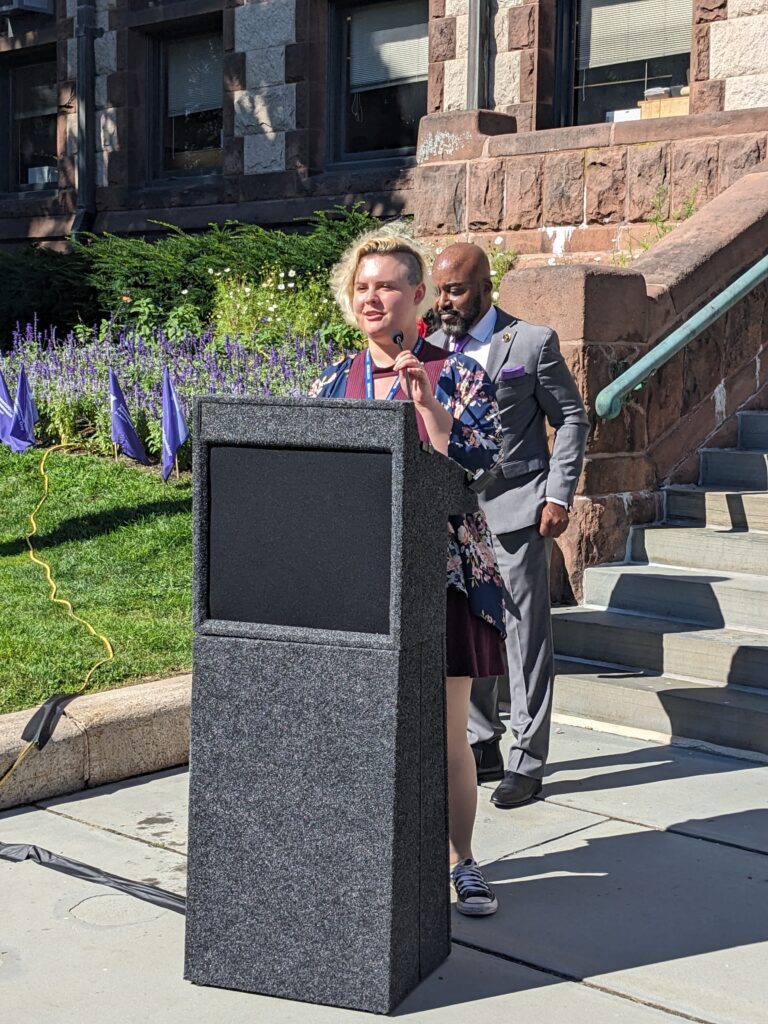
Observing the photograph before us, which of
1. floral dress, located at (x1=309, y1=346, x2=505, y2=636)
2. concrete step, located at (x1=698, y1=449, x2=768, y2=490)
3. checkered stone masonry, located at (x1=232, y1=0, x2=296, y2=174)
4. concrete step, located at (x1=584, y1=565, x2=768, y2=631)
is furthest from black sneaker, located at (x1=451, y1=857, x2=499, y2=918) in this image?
checkered stone masonry, located at (x1=232, y1=0, x2=296, y2=174)

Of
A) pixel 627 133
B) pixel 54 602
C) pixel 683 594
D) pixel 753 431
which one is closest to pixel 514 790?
pixel 683 594

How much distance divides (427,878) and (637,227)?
24.9 feet

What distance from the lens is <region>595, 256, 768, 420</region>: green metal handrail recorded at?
6.98 m

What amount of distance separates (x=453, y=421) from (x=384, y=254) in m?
0.51

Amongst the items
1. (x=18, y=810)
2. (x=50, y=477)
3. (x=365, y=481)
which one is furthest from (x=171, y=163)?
(x=365, y=481)

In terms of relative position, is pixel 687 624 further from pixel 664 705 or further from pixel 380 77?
pixel 380 77

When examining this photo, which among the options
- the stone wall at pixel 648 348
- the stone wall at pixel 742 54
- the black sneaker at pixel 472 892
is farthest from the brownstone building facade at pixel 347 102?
the black sneaker at pixel 472 892

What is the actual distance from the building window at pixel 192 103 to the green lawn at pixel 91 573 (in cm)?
724

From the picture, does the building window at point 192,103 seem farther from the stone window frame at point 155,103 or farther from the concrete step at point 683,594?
the concrete step at point 683,594

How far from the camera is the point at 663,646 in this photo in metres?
6.62

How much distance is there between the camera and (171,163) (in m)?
17.2

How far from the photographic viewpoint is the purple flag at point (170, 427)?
30.6 feet

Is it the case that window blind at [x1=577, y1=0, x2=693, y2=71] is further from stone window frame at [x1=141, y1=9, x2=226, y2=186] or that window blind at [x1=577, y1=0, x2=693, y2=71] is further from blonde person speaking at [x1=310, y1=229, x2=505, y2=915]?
blonde person speaking at [x1=310, y1=229, x2=505, y2=915]

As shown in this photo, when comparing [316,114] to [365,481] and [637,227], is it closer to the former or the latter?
[637,227]
